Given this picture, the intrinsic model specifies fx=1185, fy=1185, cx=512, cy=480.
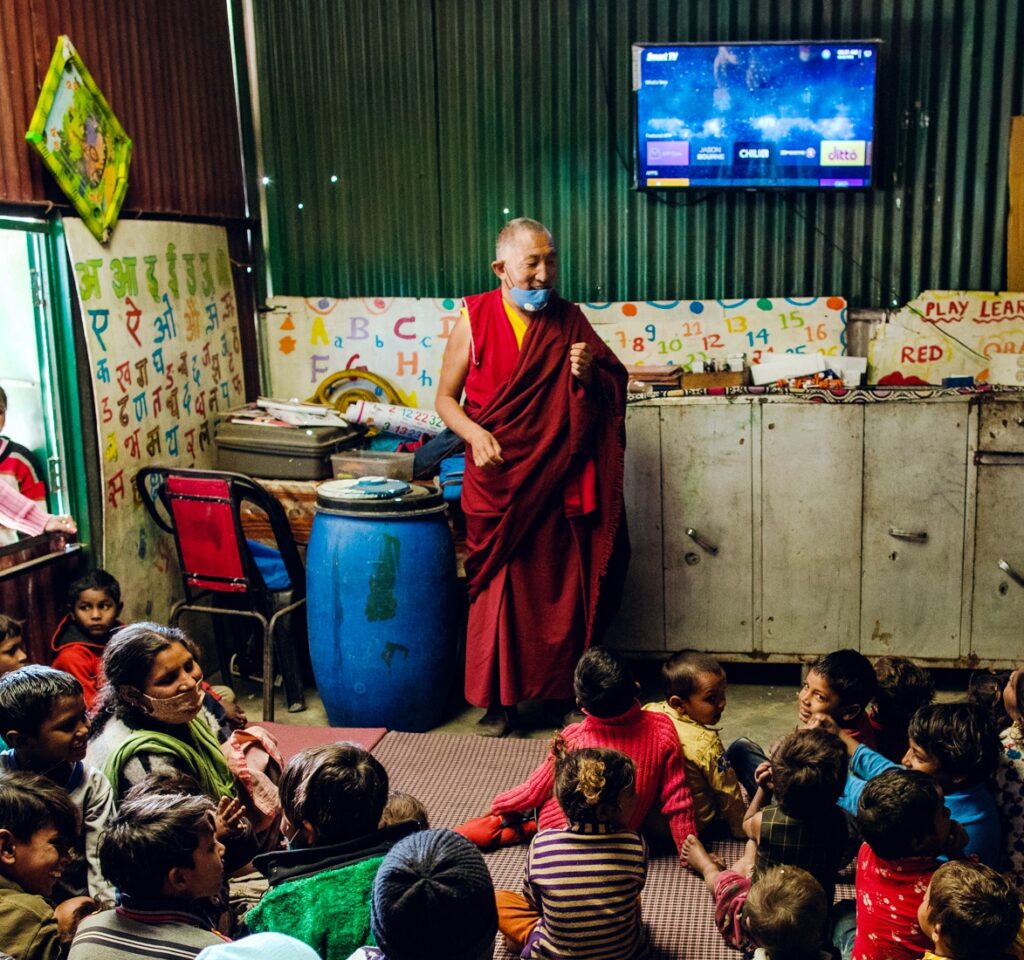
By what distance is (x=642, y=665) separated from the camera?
5480mm

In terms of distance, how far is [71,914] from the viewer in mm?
2514

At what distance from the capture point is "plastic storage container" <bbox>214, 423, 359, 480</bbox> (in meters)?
5.27

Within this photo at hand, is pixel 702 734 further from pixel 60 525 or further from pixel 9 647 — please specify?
pixel 60 525

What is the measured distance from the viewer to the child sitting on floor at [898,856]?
2512mm

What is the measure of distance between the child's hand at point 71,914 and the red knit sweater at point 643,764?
51.5 inches

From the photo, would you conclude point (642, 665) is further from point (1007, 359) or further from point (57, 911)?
point (57, 911)

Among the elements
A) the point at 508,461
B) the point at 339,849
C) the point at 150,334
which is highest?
the point at 150,334

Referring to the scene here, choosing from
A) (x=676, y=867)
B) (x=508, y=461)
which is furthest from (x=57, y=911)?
(x=508, y=461)

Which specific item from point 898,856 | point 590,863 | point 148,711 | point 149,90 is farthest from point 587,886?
point 149,90

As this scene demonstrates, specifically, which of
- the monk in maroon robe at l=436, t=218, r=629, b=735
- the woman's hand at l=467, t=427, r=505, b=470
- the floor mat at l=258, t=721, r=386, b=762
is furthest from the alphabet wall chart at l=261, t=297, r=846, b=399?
the floor mat at l=258, t=721, r=386, b=762

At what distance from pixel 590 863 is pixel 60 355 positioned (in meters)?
2.94

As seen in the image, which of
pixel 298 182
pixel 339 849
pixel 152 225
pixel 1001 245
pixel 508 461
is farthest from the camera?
pixel 298 182

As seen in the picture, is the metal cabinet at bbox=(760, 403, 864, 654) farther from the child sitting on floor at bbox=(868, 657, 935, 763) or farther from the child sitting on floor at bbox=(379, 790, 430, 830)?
the child sitting on floor at bbox=(379, 790, 430, 830)

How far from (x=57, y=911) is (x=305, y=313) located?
3.83 metres
